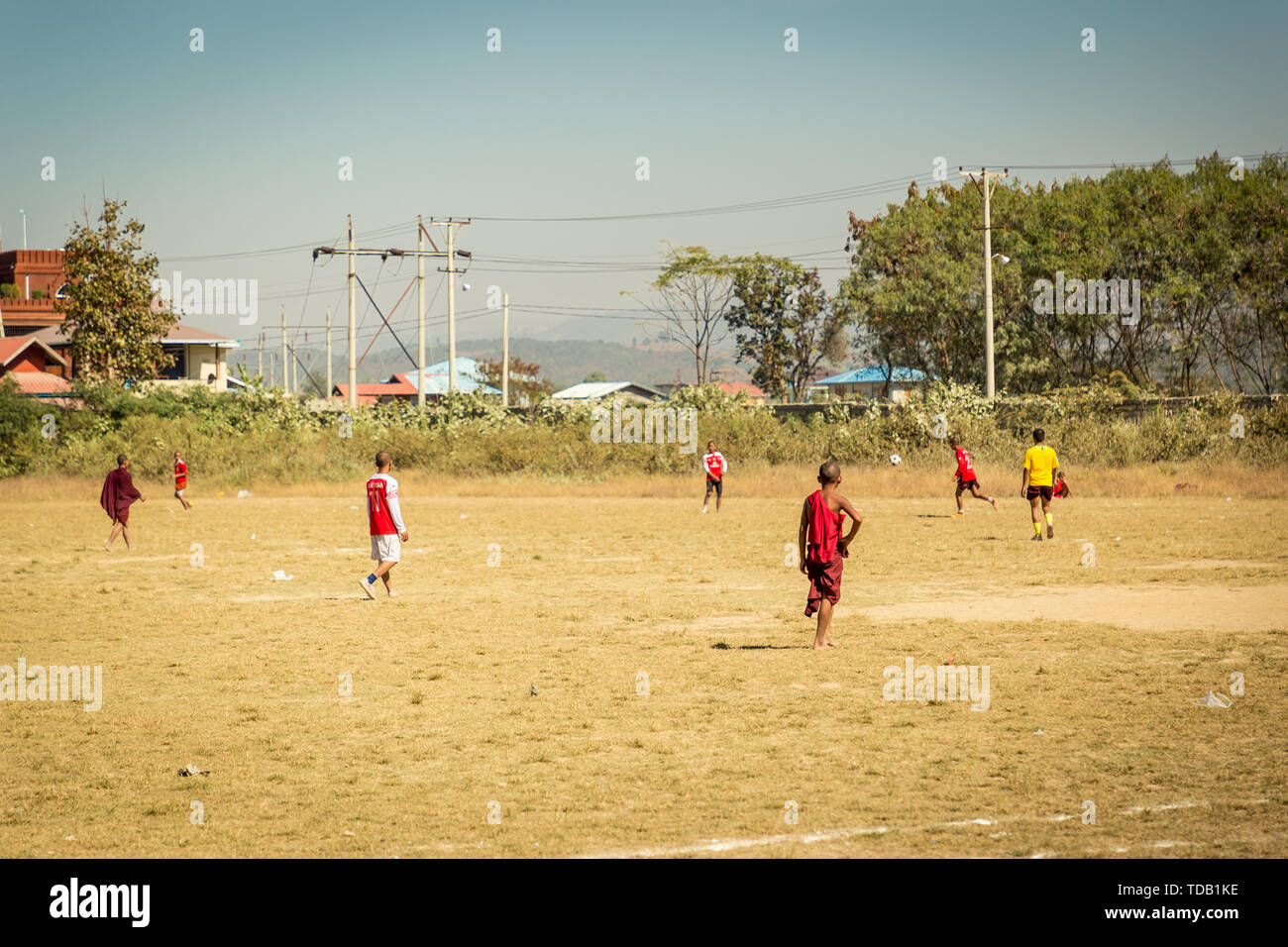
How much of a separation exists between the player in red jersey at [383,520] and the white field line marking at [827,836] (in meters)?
9.52

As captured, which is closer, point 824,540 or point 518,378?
point 824,540

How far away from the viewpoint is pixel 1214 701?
9.59m

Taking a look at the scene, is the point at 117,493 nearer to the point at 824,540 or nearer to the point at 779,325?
the point at 824,540

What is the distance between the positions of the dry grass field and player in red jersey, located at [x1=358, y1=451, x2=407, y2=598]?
0.57 metres

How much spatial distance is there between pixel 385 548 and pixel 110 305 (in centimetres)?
4392

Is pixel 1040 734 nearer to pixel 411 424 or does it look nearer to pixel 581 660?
pixel 581 660

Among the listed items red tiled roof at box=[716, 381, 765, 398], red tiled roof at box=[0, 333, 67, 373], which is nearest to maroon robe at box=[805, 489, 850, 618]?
red tiled roof at box=[716, 381, 765, 398]

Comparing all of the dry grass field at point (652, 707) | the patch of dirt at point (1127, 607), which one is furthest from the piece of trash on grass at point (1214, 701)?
the patch of dirt at point (1127, 607)

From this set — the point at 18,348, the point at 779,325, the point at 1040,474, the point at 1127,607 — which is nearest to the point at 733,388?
the point at 779,325

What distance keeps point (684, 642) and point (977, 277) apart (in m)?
47.0

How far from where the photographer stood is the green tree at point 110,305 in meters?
53.5

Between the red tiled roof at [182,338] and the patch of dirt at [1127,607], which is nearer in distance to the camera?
the patch of dirt at [1127,607]

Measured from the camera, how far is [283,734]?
30.0ft

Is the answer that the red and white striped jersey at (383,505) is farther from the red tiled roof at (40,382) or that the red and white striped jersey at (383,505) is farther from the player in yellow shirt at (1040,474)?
the red tiled roof at (40,382)
